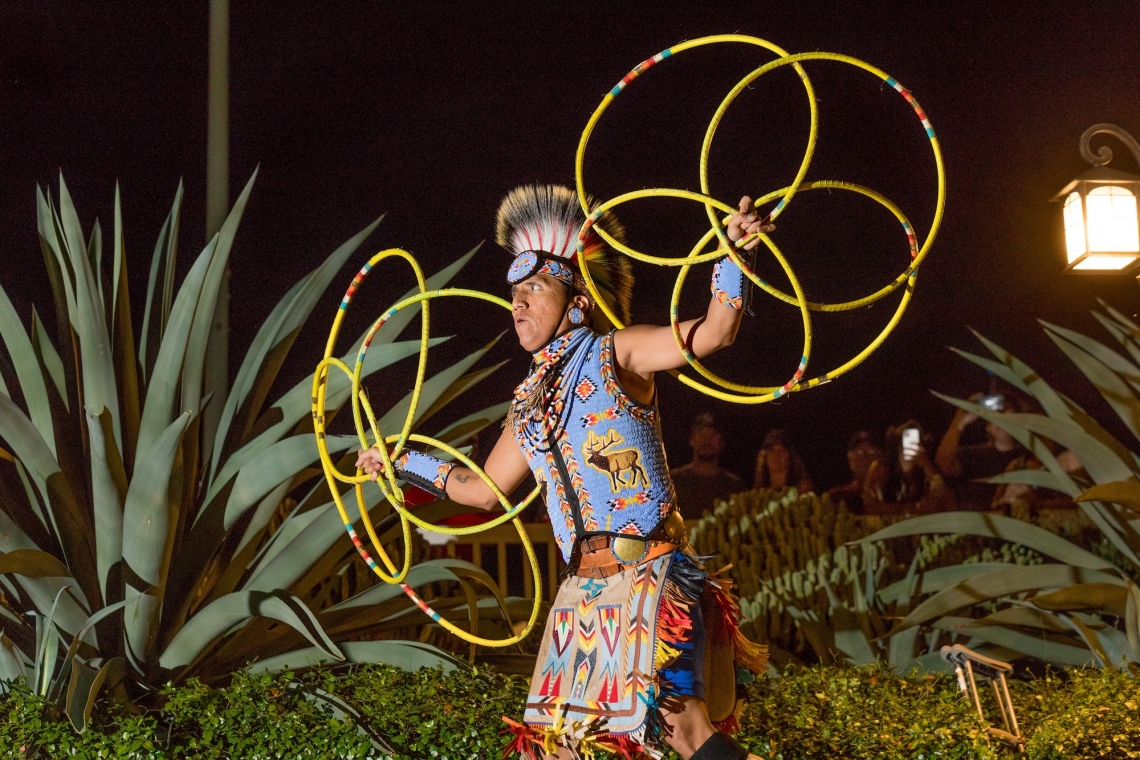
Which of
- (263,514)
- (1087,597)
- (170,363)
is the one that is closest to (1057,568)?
(1087,597)

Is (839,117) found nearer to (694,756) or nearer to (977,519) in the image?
(977,519)

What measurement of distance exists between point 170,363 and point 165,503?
64cm

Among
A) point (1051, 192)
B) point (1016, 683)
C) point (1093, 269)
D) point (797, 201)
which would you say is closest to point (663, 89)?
point (797, 201)

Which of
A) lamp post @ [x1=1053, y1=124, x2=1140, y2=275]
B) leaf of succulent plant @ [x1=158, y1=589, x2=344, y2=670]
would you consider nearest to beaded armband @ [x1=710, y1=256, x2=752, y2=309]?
leaf of succulent plant @ [x1=158, y1=589, x2=344, y2=670]

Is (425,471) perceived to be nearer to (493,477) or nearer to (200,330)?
(493,477)

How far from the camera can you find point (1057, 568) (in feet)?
16.8

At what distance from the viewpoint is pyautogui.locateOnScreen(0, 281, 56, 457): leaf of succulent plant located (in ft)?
14.4

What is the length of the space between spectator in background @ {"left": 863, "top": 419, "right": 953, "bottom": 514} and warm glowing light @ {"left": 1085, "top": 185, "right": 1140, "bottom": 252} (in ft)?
6.33

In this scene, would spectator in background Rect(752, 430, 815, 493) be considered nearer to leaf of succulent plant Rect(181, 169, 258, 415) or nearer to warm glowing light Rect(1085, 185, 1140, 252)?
warm glowing light Rect(1085, 185, 1140, 252)

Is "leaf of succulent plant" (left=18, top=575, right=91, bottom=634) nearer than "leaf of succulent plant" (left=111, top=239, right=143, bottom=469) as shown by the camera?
Result: Yes

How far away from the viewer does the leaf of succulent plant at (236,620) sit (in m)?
3.88

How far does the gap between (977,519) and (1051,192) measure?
6.14 metres

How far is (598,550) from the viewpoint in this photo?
2.94 meters

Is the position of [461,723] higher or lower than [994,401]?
lower
